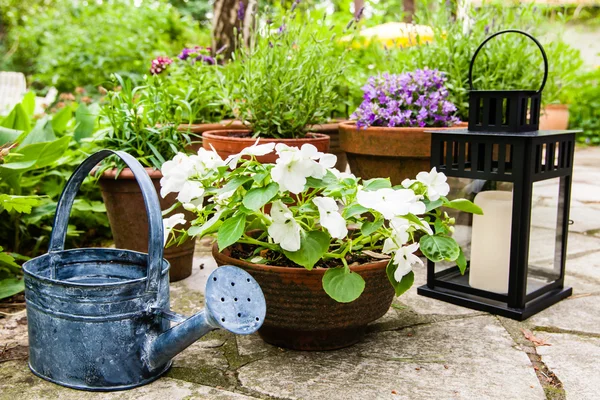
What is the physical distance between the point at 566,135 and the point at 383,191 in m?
0.82

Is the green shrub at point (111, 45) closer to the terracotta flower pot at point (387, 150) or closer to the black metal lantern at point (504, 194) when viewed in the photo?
→ the terracotta flower pot at point (387, 150)

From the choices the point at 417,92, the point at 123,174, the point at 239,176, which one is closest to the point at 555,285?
the point at 417,92

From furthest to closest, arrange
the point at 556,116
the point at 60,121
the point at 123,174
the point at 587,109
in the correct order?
the point at 587,109 < the point at 556,116 < the point at 60,121 < the point at 123,174

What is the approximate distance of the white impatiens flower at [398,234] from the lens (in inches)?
57.3

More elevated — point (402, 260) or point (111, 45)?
point (111, 45)

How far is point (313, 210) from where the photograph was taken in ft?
4.80

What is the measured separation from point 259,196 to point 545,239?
1.36 m

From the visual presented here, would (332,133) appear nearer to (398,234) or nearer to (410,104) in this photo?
(410,104)

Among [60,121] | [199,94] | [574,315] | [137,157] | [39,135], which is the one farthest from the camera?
[60,121]

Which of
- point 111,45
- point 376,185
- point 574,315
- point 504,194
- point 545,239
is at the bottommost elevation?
point 574,315

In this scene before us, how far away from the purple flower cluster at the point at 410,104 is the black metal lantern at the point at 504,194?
390mm

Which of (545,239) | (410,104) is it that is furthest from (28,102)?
(545,239)

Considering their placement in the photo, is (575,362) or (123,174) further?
(123,174)

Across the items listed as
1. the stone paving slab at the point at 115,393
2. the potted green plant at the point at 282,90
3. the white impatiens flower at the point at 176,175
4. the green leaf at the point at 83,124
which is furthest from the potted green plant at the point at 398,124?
the stone paving slab at the point at 115,393
